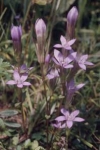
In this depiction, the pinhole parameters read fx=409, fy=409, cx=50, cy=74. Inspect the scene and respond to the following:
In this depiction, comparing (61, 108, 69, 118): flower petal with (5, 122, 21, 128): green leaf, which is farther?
(5, 122, 21, 128): green leaf

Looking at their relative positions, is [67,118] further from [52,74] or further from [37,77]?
[37,77]

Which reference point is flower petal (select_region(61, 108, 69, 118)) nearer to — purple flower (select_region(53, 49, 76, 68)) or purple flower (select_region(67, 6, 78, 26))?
purple flower (select_region(53, 49, 76, 68))

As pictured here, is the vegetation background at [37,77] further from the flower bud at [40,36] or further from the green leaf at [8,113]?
Answer: the flower bud at [40,36]

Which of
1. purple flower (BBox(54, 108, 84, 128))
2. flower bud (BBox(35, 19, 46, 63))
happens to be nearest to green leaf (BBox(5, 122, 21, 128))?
purple flower (BBox(54, 108, 84, 128))

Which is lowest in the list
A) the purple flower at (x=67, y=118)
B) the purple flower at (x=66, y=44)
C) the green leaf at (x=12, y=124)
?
the green leaf at (x=12, y=124)

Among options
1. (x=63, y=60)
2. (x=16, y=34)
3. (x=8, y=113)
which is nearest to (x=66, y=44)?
(x=63, y=60)

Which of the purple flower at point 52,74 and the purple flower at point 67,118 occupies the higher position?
the purple flower at point 52,74

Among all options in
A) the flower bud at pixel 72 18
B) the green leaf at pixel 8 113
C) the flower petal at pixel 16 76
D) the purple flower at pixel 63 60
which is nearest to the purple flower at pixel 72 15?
the flower bud at pixel 72 18

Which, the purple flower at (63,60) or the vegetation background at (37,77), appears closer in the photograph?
the purple flower at (63,60)
